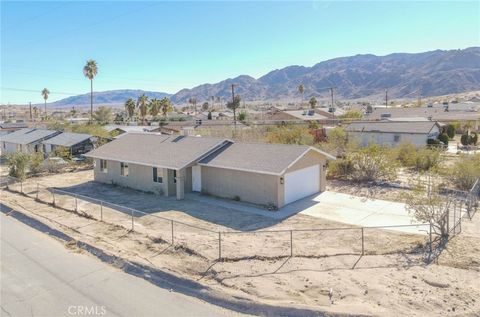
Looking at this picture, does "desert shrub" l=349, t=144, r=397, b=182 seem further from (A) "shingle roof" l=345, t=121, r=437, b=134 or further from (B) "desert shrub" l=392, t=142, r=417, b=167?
(A) "shingle roof" l=345, t=121, r=437, b=134

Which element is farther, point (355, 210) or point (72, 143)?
point (72, 143)

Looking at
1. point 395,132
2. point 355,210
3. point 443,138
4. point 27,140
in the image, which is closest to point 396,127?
point 395,132

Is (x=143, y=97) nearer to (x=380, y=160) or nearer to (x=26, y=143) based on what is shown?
(x=26, y=143)

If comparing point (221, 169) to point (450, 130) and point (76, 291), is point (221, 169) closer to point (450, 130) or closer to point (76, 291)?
point (76, 291)

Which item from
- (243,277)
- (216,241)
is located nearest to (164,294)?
(243,277)

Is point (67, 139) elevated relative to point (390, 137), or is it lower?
elevated

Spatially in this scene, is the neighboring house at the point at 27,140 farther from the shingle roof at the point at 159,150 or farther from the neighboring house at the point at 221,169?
the neighboring house at the point at 221,169
